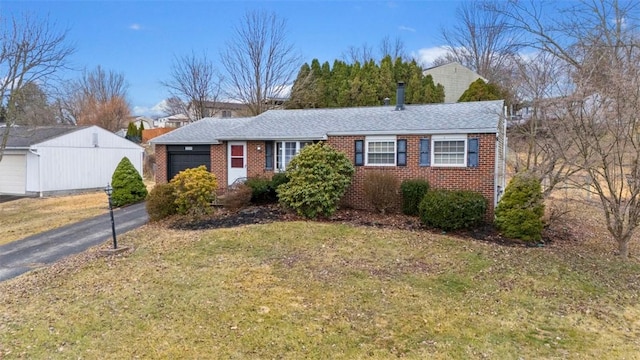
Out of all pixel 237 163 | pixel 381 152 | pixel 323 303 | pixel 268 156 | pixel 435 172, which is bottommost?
pixel 323 303

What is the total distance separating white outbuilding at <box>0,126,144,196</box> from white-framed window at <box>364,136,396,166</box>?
53.6 feet

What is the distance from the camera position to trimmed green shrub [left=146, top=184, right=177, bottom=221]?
39.8 ft

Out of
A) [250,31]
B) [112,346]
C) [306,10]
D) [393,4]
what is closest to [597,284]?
[112,346]

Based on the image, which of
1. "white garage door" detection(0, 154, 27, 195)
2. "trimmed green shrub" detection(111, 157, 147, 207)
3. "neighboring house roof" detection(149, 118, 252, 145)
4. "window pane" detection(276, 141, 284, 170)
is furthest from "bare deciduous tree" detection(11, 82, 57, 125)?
"window pane" detection(276, 141, 284, 170)

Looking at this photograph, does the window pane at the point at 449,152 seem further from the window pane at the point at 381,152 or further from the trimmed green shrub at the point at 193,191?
the trimmed green shrub at the point at 193,191

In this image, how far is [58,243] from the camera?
1055cm

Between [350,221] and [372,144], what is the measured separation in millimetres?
3116

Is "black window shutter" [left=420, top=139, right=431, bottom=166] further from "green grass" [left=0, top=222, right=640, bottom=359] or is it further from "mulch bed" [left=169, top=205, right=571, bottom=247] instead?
"green grass" [left=0, top=222, right=640, bottom=359]

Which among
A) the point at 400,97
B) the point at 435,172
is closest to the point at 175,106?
the point at 400,97

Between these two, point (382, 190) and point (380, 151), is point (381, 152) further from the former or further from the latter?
point (382, 190)

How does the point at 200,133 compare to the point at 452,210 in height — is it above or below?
above

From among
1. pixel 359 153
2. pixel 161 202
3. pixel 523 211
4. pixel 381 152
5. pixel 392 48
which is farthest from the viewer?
pixel 392 48

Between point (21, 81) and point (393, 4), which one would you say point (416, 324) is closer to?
point (393, 4)

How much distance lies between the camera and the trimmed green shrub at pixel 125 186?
52.7 ft
